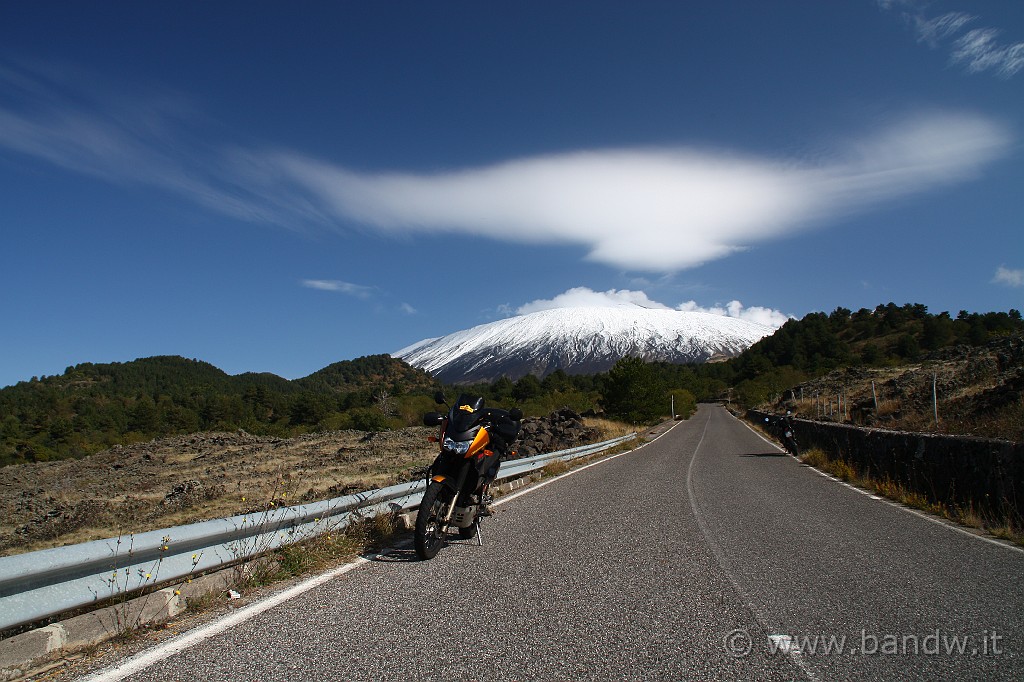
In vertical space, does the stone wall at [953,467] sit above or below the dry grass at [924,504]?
above

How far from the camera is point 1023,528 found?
7379 mm

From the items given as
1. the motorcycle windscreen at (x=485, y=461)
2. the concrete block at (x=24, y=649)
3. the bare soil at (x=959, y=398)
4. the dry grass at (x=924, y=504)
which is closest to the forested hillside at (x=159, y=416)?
the bare soil at (x=959, y=398)

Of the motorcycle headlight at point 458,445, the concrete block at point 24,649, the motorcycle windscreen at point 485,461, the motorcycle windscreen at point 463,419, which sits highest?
the motorcycle windscreen at point 463,419

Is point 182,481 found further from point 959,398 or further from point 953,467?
point 959,398

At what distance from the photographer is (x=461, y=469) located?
21.5 feet

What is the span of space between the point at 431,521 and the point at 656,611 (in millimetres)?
2583

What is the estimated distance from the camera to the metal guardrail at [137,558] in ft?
11.4

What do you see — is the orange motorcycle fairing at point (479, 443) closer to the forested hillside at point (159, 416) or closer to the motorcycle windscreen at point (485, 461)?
the motorcycle windscreen at point (485, 461)

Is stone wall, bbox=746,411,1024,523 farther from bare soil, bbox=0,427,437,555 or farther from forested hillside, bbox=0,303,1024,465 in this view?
forested hillside, bbox=0,303,1024,465

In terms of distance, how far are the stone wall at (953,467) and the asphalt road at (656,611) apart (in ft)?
3.78

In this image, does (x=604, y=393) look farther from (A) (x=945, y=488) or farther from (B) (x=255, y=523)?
(B) (x=255, y=523)

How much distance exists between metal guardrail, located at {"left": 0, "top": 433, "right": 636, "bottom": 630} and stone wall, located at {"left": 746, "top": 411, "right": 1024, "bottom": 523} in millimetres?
8071

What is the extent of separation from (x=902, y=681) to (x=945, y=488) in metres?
Result: 7.99

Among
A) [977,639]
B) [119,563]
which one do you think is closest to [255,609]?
[119,563]
